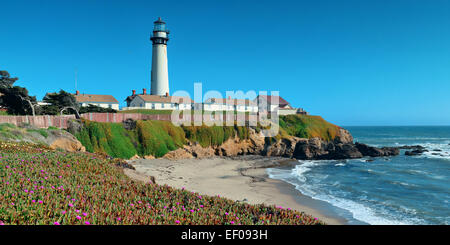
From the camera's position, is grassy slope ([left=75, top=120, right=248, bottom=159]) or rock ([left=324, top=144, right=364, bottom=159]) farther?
rock ([left=324, top=144, right=364, bottom=159])

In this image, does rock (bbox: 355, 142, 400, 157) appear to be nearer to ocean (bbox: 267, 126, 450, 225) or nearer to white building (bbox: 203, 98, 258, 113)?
ocean (bbox: 267, 126, 450, 225)

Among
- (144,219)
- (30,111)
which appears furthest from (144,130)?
(144,219)

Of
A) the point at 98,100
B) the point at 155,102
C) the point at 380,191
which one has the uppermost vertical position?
the point at 98,100

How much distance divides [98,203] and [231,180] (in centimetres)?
1915

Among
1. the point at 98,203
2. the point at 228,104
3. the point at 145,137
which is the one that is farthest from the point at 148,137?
the point at 228,104

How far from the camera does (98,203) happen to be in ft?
24.6

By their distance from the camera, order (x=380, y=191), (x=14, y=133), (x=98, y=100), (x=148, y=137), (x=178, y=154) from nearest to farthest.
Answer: (x=14, y=133) → (x=380, y=191) → (x=148, y=137) → (x=178, y=154) → (x=98, y=100)

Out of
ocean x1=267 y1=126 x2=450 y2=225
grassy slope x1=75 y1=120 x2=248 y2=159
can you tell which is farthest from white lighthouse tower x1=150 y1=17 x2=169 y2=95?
ocean x1=267 y1=126 x2=450 y2=225

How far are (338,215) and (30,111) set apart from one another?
35622 mm

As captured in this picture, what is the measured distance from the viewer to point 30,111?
33312mm

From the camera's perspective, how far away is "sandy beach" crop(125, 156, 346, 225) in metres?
18.1

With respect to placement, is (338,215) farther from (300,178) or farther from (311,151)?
(311,151)

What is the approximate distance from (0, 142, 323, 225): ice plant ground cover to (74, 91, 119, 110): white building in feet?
180

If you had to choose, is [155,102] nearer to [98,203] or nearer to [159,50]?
[159,50]
